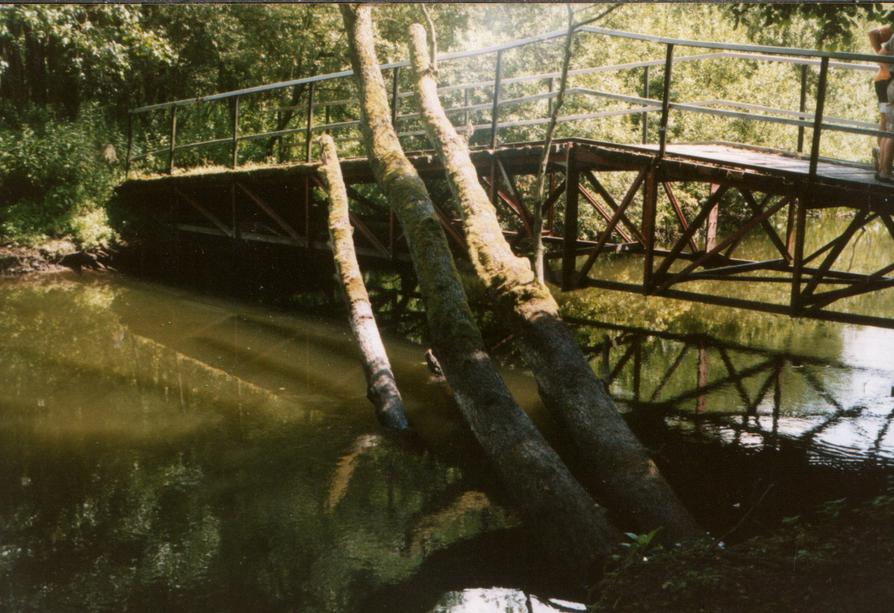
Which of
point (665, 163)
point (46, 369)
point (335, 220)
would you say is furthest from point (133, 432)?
point (665, 163)

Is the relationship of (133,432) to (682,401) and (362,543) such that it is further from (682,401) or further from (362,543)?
(682,401)

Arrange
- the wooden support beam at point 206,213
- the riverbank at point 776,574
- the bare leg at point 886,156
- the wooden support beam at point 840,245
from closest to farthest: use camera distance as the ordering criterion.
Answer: the riverbank at point 776,574
the bare leg at point 886,156
the wooden support beam at point 840,245
the wooden support beam at point 206,213

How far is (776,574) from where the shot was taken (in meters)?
3.63

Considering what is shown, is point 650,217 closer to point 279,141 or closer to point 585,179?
point 585,179

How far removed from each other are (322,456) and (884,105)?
5788mm

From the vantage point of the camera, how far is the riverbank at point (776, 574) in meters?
3.33

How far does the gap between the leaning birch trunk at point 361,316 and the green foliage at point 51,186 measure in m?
8.34

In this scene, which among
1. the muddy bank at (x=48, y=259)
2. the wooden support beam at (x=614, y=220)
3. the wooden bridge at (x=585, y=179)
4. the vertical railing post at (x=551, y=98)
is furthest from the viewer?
the muddy bank at (x=48, y=259)

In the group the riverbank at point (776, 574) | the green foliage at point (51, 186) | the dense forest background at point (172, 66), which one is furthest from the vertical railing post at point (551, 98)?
the riverbank at point (776, 574)

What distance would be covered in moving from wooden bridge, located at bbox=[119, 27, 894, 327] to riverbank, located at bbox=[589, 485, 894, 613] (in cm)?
388

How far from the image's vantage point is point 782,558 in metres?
3.79

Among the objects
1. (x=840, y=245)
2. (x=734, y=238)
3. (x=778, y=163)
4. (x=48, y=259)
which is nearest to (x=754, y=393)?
(x=734, y=238)

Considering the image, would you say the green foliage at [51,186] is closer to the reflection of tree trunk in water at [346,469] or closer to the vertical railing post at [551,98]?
the vertical railing post at [551,98]

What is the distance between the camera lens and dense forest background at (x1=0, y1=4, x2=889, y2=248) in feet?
52.6
